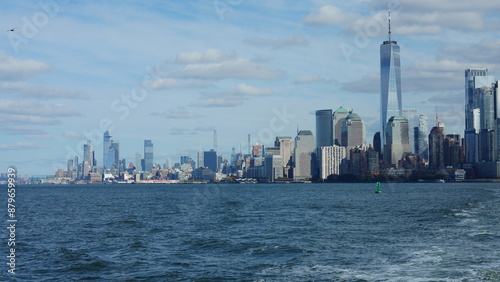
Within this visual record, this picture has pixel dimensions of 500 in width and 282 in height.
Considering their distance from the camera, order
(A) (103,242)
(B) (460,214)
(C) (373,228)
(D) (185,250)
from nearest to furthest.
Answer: (D) (185,250), (A) (103,242), (C) (373,228), (B) (460,214)

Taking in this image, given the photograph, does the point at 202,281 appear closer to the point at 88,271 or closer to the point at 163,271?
the point at 163,271

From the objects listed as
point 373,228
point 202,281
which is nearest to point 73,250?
point 202,281

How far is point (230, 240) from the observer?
5981cm

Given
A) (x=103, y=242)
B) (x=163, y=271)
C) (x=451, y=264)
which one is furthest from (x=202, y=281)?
(x=103, y=242)

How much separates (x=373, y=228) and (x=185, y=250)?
1000 inches

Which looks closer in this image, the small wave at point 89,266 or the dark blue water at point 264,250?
the dark blue water at point 264,250

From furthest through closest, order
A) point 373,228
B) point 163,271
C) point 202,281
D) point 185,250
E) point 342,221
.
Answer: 1. point 342,221
2. point 373,228
3. point 185,250
4. point 163,271
5. point 202,281

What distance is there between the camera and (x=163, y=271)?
43.0 m

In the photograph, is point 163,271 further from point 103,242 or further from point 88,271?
point 103,242

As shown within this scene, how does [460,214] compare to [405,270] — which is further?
[460,214]

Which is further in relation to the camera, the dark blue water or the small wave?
the small wave

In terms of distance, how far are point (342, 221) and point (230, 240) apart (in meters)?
24.6

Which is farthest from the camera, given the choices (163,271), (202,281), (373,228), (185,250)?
(373,228)

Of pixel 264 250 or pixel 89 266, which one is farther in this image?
pixel 264 250
